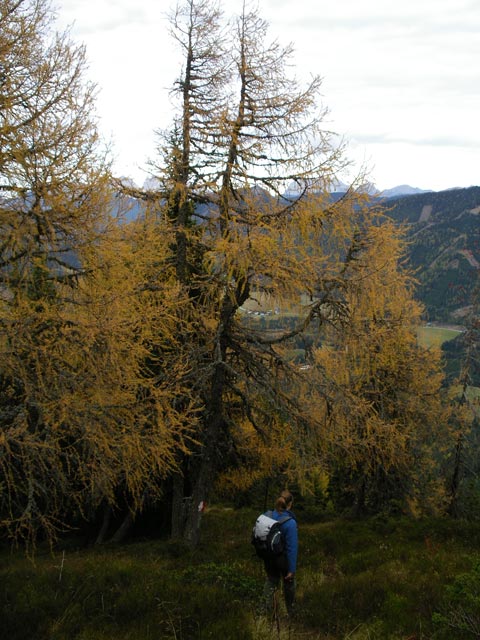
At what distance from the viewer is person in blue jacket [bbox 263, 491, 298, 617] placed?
5.66 meters

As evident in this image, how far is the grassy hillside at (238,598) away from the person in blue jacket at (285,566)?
0.64ft

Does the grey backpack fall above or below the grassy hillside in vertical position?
above

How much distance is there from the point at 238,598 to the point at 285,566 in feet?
3.23

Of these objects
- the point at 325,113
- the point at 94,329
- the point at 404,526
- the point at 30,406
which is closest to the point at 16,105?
the point at 94,329

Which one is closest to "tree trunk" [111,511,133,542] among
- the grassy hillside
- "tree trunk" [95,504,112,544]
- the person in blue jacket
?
"tree trunk" [95,504,112,544]

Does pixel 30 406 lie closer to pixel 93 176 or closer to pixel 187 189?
pixel 93 176

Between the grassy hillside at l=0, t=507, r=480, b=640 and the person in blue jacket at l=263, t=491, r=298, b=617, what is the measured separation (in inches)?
7.7

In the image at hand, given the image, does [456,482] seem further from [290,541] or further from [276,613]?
[276,613]

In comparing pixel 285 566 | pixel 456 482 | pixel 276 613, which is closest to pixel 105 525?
pixel 285 566

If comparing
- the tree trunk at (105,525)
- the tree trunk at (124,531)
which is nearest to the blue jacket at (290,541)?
the tree trunk at (124,531)

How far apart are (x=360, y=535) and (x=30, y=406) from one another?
7590mm

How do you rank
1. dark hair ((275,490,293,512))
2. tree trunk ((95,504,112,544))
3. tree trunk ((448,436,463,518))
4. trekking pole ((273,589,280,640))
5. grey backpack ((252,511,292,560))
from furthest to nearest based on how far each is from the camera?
tree trunk ((448,436,463,518))
tree trunk ((95,504,112,544))
dark hair ((275,490,293,512))
grey backpack ((252,511,292,560))
trekking pole ((273,589,280,640))

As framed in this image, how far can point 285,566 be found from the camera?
5660 mm

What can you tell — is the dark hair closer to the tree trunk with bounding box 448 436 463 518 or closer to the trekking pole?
the trekking pole
